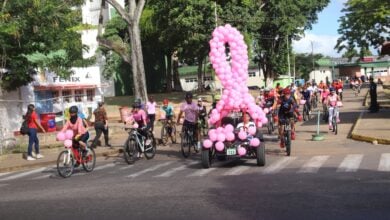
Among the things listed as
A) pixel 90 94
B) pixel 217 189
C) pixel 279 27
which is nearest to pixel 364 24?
pixel 279 27

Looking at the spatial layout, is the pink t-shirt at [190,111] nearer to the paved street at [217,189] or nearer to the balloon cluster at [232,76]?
the paved street at [217,189]

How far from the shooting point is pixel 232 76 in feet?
49.0

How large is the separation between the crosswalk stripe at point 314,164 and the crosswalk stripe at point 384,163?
4.50ft

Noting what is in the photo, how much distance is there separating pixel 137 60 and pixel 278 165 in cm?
1548

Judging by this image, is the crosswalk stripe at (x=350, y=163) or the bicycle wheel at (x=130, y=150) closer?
the crosswalk stripe at (x=350, y=163)

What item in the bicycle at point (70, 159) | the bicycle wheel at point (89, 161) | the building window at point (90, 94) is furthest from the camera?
the building window at point (90, 94)

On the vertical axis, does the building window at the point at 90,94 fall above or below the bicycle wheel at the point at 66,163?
above

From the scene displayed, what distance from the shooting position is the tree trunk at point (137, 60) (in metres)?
27.8

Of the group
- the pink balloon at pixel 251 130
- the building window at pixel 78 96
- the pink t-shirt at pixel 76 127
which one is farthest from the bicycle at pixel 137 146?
the building window at pixel 78 96

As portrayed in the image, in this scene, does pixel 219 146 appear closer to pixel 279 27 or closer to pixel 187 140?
pixel 187 140

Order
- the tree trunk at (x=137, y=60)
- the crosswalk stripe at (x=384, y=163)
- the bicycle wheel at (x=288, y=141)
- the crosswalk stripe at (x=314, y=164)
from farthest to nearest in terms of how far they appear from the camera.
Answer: the tree trunk at (x=137, y=60), the bicycle wheel at (x=288, y=141), the crosswalk stripe at (x=314, y=164), the crosswalk stripe at (x=384, y=163)

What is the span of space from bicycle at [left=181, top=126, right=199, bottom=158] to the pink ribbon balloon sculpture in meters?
2.82

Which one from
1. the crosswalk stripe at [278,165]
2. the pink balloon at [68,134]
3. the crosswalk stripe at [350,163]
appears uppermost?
the pink balloon at [68,134]

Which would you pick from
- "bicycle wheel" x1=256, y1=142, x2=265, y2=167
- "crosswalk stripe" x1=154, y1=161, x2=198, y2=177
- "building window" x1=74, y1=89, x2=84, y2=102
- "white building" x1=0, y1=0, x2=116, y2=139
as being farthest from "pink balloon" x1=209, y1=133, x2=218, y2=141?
"building window" x1=74, y1=89, x2=84, y2=102
